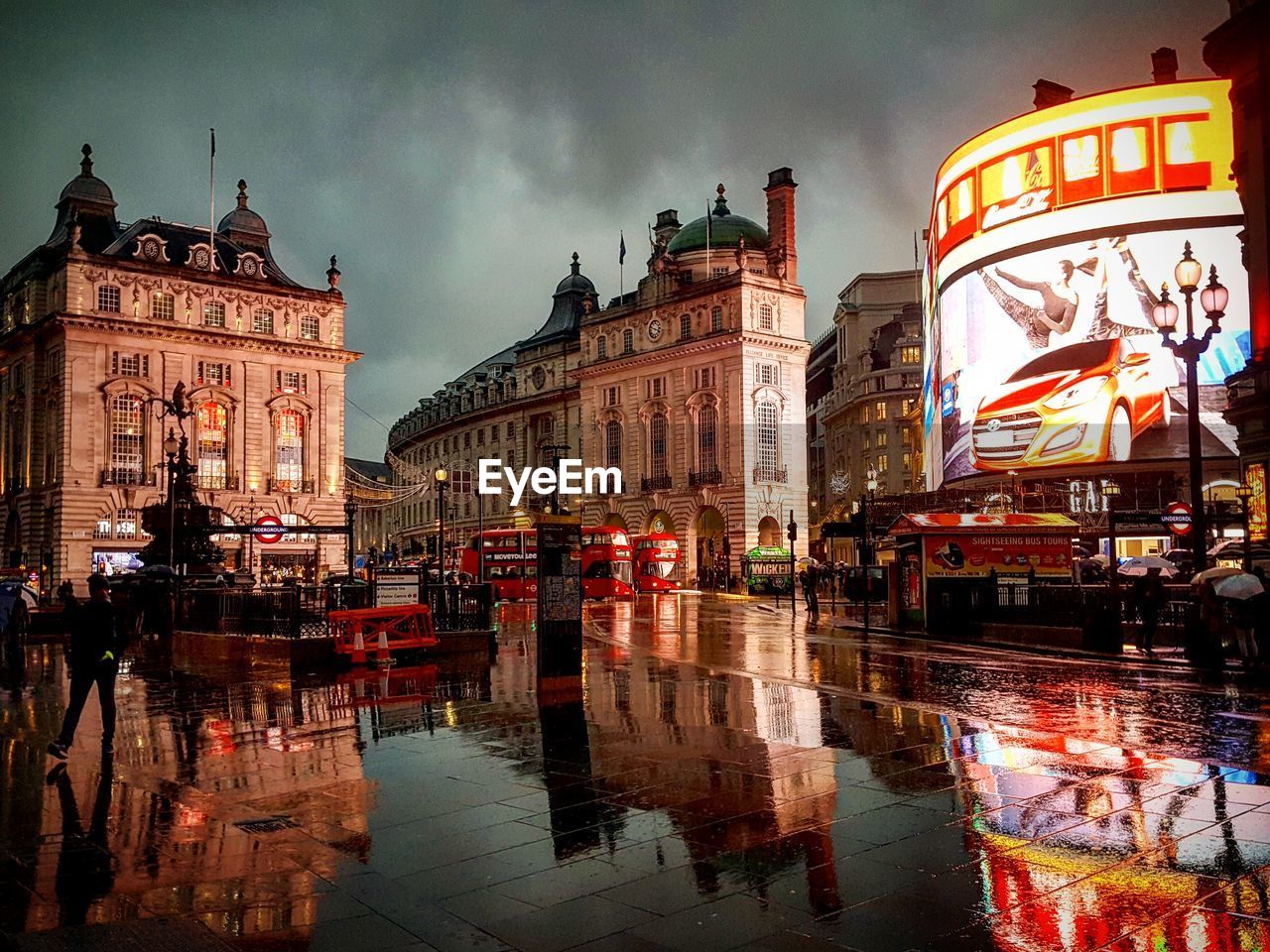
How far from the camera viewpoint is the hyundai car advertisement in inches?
1757

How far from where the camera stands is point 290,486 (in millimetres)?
71875

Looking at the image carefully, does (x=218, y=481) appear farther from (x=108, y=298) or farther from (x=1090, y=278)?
(x=1090, y=278)

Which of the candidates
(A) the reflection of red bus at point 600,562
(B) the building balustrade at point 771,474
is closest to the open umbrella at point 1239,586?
(A) the reflection of red bus at point 600,562

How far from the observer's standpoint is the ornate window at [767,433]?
228ft

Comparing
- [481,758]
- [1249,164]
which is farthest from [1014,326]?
[481,758]

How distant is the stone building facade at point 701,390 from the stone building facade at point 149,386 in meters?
8.37

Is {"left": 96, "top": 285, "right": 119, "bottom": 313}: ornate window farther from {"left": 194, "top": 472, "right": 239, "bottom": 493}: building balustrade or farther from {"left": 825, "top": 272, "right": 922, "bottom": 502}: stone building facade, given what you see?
{"left": 825, "top": 272, "right": 922, "bottom": 502}: stone building facade

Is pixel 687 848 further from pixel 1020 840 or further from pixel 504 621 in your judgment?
pixel 504 621

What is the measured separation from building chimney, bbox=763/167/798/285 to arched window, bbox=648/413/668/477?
1291 cm

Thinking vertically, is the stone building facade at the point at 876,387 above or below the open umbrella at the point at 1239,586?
above

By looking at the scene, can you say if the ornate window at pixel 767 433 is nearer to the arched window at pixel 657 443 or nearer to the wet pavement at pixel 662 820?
the arched window at pixel 657 443

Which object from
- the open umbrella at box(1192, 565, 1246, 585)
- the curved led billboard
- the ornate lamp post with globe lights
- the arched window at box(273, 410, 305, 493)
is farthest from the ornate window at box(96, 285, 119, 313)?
the open umbrella at box(1192, 565, 1246, 585)

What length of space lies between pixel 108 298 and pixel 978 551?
57603mm

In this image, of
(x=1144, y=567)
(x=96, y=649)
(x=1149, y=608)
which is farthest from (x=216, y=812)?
(x=1144, y=567)
